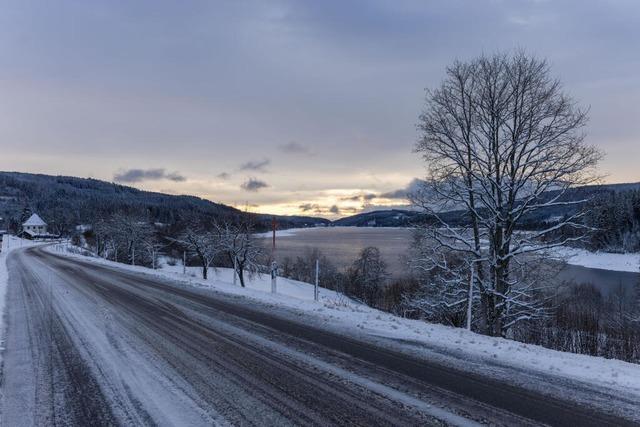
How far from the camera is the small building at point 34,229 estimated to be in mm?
128375

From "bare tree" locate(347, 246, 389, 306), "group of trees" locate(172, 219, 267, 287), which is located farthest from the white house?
"group of trees" locate(172, 219, 267, 287)

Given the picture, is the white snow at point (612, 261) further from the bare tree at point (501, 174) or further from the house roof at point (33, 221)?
the house roof at point (33, 221)

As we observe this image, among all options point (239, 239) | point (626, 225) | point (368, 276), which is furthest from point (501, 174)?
point (626, 225)

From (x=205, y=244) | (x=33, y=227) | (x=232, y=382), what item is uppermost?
(x=33, y=227)

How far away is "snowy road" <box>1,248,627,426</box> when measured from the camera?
4.51m

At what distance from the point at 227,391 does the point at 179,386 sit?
0.68m

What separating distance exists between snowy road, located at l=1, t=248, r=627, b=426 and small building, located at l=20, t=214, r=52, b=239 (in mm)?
141388

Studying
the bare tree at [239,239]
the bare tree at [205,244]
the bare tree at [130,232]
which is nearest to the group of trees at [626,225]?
the bare tree at [239,239]

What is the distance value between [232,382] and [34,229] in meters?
157

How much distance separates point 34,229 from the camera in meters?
136

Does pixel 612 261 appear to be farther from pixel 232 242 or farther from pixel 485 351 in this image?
pixel 485 351

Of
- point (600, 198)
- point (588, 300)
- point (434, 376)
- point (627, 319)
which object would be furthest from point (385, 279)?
point (434, 376)

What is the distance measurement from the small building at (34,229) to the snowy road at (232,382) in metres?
141

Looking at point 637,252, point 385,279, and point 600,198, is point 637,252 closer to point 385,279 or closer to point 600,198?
point 385,279
